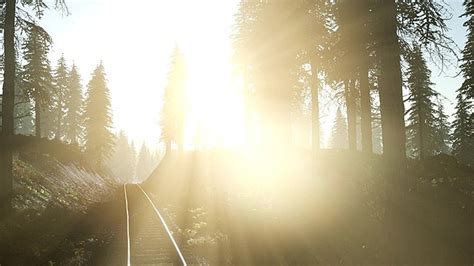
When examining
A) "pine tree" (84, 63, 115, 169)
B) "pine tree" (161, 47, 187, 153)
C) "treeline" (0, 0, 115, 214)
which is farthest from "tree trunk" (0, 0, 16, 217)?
"pine tree" (84, 63, 115, 169)

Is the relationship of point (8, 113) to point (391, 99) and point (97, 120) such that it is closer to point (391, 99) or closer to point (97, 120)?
point (391, 99)

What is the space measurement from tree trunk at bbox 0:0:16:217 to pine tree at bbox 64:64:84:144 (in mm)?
51987

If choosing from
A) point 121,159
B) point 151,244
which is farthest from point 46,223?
point 121,159

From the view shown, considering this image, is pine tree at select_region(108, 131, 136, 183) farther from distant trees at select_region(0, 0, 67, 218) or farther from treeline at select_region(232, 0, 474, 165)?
distant trees at select_region(0, 0, 67, 218)

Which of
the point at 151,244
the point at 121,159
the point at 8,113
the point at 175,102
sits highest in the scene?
the point at 175,102

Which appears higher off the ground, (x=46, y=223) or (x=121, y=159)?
(x=121, y=159)

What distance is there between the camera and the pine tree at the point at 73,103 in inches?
2537

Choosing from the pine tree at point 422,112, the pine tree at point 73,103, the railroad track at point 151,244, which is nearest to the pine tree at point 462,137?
the pine tree at point 422,112

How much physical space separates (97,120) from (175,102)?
12283 mm

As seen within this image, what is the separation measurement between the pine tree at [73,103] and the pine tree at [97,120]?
31.6 ft

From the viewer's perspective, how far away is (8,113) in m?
14.4

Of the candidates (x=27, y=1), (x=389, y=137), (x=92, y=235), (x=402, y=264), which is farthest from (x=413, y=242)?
(x=27, y=1)

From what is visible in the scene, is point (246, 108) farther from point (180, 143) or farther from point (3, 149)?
point (3, 149)

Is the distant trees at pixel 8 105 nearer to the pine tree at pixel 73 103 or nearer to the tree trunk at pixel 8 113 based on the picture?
the tree trunk at pixel 8 113
